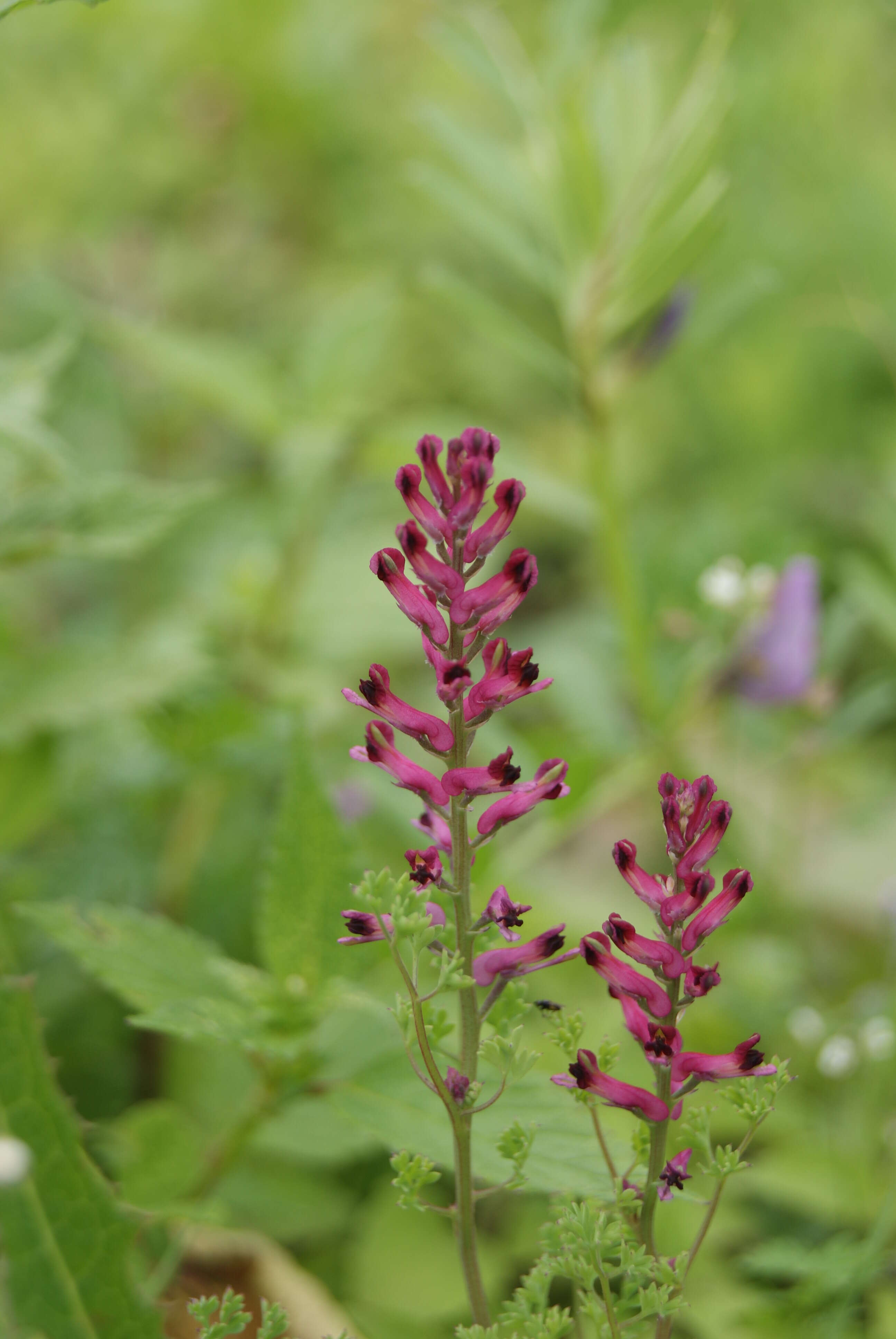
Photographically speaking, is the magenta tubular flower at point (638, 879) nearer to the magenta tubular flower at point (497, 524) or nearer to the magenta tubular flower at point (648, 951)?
the magenta tubular flower at point (648, 951)

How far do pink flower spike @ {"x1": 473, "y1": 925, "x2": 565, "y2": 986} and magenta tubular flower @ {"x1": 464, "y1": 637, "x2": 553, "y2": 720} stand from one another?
0.12 m

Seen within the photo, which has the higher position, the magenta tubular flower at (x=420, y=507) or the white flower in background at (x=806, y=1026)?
the white flower in background at (x=806, y=1026)

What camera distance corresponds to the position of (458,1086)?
0.58 m

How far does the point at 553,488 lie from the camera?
148 centimetres

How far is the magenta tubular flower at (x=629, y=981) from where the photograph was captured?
0.57 metres

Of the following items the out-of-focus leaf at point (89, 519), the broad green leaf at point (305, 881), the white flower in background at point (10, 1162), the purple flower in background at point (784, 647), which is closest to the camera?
the white flower in background at point (10, 1162)

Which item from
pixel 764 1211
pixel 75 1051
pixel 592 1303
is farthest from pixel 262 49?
pixel 592 1303

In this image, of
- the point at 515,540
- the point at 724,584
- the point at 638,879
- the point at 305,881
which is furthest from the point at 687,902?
the point at 515,540

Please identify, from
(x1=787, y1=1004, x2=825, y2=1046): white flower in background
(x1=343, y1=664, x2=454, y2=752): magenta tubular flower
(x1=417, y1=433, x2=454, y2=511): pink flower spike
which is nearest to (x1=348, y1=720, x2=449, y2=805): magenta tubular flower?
(x1=343, y1=664, x2=454, y2=752): magenta tubular flower

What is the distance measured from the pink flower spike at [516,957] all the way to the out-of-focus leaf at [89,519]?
578 millimetres

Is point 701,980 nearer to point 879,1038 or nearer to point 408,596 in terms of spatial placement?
point 408,596

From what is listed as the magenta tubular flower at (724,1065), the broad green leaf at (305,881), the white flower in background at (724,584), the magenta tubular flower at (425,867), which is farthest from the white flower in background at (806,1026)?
the magenta tubular flower at (425,867)

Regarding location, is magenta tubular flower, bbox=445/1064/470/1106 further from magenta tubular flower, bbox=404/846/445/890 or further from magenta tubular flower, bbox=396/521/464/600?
magenta tubular flower, bbox=396/521/464/600

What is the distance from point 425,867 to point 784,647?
3.04ft
